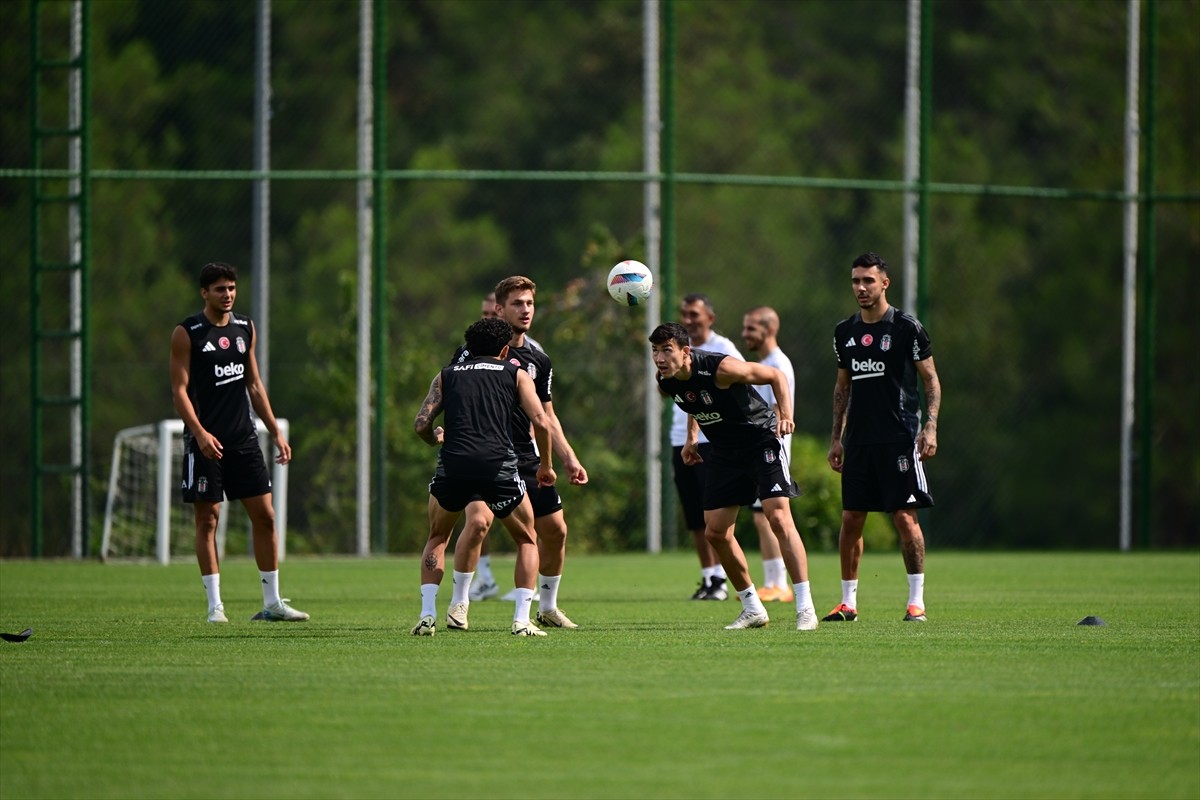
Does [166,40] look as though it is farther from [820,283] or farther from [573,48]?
[820,283]

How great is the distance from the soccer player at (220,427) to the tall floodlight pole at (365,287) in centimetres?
897

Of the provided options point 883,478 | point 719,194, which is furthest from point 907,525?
point 719,194

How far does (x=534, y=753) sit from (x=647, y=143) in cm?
1590

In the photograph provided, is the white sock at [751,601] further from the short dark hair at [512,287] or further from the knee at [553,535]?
the short dark hair at [512,287]

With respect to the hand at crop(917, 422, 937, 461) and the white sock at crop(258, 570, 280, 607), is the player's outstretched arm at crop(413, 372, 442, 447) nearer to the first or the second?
the white sock at crop(258, 570, 280, 607)

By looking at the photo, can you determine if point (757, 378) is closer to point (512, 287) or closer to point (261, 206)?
point (512, 287)

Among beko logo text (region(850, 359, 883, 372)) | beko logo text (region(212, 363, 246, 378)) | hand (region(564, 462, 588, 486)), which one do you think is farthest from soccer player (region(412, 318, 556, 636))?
beko logo text (region(850, 359, 883, 372))

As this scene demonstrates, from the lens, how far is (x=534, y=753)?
22.4 feet

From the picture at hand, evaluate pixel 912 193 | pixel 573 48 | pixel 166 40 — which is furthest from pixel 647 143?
pixel 573 48

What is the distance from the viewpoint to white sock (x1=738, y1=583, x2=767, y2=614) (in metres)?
11.3

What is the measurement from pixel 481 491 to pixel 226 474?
2218 millimetres

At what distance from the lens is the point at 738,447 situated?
11.6m

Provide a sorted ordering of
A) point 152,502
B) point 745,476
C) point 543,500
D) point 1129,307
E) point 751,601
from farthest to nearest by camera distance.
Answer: point 1129,307 → point 152,502 → point 543,500 → point 745,476 → point 751,601

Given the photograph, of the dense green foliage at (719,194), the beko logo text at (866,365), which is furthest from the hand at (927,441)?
the dense green foliage at (719,194)
